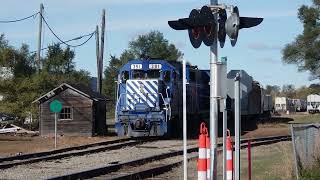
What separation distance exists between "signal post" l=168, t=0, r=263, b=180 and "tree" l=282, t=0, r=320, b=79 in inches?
2672

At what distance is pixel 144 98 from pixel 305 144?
15729 mm

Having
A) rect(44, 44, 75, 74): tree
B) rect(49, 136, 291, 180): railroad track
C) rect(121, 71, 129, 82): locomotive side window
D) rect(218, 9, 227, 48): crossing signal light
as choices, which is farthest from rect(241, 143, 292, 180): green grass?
rect(44, 44, 75, 74): tree

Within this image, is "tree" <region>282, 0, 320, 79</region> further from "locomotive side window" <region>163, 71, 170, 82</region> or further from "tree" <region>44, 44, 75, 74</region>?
"locomotive side window" <region>163, 71, 170, 82</region>

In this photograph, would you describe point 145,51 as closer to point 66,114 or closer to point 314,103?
point 314,103

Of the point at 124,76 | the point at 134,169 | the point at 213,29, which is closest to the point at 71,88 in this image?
the point at 124,76

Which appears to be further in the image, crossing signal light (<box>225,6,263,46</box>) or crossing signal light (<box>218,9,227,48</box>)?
crossing signal light (<box>218,9,227,48</box>)

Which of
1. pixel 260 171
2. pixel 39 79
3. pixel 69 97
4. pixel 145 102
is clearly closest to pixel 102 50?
pixel 39 79

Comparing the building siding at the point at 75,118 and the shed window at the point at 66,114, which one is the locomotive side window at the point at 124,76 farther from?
the shed window at the point at 66,114

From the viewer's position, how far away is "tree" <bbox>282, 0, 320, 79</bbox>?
77.3 m

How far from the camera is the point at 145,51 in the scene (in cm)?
12069

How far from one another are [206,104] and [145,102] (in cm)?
832

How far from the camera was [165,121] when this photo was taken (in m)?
30.6

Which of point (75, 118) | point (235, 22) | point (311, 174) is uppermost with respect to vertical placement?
point (235, 22)

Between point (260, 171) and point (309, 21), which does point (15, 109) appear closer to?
point (260, 171)
